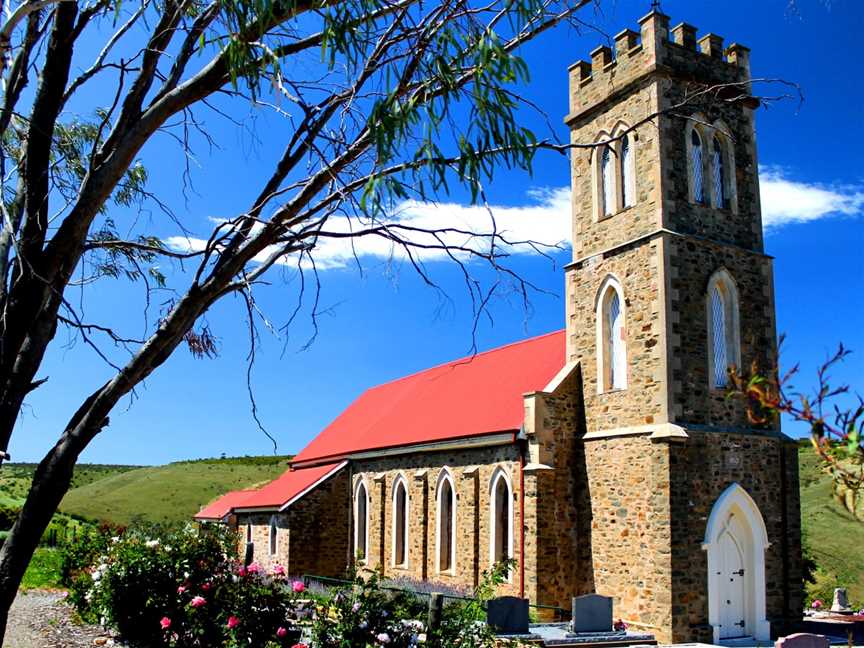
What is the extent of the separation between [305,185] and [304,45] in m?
1.21

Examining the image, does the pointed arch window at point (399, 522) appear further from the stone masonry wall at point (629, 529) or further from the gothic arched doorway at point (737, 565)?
the gothic arched doorway at point (737, 565)

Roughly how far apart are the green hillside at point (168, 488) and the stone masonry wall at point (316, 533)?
33.9m

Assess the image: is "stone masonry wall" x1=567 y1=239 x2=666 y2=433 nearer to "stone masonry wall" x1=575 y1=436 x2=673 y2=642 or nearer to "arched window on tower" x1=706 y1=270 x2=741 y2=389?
"stone masonry wall" x1=575 y1=436 x2=673 y2=642

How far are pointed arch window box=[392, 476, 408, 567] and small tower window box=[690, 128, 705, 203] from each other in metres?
13.1

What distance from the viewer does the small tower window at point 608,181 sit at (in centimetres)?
2148

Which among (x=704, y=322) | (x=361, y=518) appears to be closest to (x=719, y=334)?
(x=704, y=322)

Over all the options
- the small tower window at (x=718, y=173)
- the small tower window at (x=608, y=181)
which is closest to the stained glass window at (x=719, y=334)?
the small tower window at (x=718, y=173)

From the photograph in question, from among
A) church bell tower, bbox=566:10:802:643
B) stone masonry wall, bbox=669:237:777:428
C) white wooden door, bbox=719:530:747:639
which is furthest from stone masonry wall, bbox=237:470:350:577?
stone masonry wall, bbox=669:237:777:428

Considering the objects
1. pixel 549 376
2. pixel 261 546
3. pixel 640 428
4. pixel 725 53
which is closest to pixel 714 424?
pixel 640 428

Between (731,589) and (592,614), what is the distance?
4.57 m

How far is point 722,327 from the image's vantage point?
20469mm

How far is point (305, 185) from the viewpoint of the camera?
7.31 m

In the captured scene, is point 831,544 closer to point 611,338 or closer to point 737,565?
point 737,565

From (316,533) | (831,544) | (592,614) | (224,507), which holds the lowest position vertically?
(831,544)
